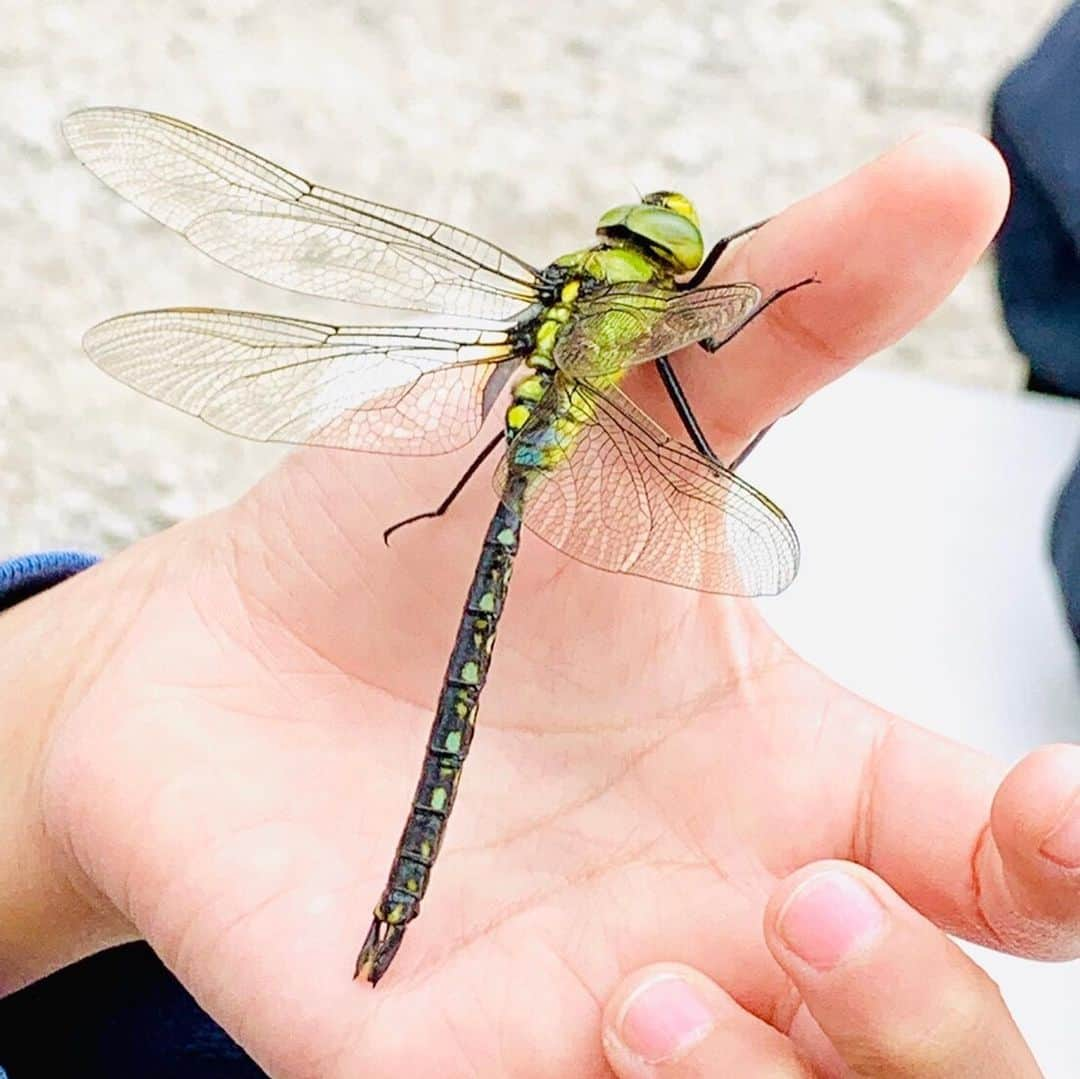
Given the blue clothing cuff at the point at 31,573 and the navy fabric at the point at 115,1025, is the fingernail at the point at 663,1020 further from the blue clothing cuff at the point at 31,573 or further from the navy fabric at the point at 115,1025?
the blue clothing cuff at the point at 31,573

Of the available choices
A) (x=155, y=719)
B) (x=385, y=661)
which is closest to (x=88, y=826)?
(x=155, y=719)

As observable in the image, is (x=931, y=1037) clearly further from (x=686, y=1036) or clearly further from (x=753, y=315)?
(x=753, y=315)

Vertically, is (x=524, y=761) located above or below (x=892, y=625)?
below

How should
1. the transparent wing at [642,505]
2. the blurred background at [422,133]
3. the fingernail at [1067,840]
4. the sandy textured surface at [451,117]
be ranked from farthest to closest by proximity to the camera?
1. the sandy textured surface at [451,117]
2. the blurred background at [422,133]
3. the transparent wing at [642,505]
4. the fingernail at [1067,840]

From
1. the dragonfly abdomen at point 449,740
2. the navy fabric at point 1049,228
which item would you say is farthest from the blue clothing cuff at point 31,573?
the navy fabric at point 1049,228

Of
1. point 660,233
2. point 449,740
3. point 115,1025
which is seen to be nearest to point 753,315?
point 660,233

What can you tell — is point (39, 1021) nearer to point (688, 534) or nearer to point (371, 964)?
point (371, 964)
